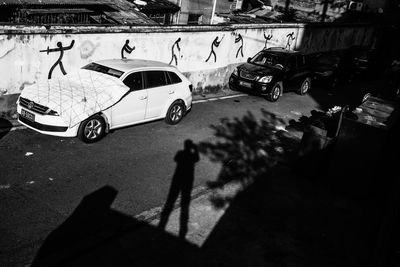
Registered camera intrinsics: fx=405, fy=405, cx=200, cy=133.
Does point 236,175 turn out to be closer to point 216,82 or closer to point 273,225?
point 273,225

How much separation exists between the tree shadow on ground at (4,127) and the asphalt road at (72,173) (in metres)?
0.13

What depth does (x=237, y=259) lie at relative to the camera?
20.7 feet

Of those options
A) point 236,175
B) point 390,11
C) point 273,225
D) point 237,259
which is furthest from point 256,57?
point 390,11

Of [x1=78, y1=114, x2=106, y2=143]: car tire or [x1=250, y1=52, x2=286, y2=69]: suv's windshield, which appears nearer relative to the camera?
[x1=78, y1=114, x2=106, y2=143]: car tire

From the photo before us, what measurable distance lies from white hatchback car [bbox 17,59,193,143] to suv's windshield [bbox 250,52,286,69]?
19.2 ft

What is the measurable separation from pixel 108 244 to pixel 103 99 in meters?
4.20

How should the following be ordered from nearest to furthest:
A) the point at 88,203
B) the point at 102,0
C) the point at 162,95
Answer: the point at 88,203, the point at 162,95, the point at 102,0

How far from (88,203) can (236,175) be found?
3558 millimetres

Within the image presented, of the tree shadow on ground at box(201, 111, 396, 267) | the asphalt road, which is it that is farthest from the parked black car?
the asphalt road

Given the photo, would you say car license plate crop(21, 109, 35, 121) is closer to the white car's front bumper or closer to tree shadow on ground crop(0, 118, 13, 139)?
the white car's front bumper

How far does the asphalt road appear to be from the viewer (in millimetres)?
6250

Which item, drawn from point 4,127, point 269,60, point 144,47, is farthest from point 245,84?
point 4,127

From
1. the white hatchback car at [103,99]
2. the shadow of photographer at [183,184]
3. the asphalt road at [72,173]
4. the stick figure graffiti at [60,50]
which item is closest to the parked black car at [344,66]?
the white hatchback car at [103,99]

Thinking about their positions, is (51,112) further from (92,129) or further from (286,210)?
(286,210)
